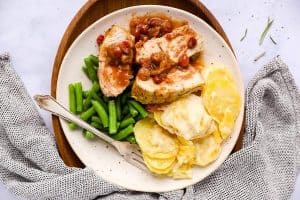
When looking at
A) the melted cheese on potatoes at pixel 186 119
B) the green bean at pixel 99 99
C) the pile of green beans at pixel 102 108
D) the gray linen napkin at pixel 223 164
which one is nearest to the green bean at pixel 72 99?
the pile of green beans at pixel 102 108

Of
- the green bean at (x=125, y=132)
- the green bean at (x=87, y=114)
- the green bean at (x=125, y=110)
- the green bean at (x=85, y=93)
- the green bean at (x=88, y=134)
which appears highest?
the green bean at (x=85, y=93)

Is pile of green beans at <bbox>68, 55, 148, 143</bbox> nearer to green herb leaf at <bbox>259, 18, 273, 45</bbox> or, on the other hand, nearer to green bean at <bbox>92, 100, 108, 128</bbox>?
green bean at <bbox>92, 100, 108, 128</bbox>

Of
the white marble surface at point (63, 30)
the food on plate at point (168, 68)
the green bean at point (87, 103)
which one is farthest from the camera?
the white marble surface at point (63, 30)

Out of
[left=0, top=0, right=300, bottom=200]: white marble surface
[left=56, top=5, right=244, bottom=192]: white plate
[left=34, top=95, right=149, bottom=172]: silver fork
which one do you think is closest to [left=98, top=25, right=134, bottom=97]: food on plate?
[left=56, top=5, right=244, bottom=192]: white plate

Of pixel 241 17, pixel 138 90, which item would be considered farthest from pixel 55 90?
pixel 241 17

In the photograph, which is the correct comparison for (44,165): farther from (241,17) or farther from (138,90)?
(241,17)

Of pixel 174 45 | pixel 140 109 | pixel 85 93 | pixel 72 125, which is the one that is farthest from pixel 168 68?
pixel 72 125

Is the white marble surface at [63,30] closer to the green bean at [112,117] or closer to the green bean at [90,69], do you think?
the green bean at [90,69]
